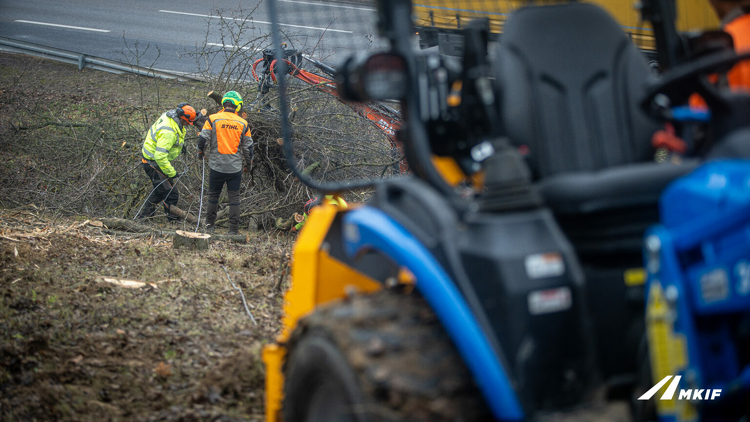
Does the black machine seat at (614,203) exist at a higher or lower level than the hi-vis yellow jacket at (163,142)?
lower

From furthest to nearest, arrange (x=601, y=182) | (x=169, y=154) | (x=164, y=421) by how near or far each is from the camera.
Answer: (x=169, y=154) → (x=164, y=421) → (x=601, y=182)

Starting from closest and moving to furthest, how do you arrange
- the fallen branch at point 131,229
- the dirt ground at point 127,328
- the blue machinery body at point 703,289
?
1. the blue machinery body at point 703,289
2. the dirt ground at point 127,328
3. the fallen branch at point 131,229

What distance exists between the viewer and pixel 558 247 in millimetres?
1631

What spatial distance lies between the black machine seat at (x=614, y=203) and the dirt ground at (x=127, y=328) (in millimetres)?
2353

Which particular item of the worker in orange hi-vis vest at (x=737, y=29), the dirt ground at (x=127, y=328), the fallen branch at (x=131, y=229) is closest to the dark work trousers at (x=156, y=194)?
the fallen branch at (x=131, y=229)

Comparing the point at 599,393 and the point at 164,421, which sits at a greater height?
the point at 599,393

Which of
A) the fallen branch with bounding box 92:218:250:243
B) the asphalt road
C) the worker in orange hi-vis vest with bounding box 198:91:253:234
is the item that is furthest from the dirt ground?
the asphalt road

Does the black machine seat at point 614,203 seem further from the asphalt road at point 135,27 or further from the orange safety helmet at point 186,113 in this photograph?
the asphalt road at point 135,27

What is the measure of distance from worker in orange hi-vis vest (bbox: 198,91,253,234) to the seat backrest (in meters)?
7.09

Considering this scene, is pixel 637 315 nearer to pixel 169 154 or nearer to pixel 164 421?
pixel 164 421

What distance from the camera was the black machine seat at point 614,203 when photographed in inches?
67.7

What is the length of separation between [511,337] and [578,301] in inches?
7.9

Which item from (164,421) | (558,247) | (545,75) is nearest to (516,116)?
A: (545,75)

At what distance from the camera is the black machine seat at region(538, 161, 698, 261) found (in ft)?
5.65
